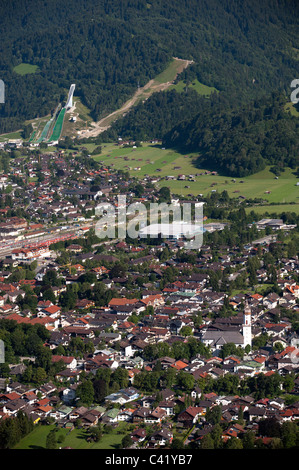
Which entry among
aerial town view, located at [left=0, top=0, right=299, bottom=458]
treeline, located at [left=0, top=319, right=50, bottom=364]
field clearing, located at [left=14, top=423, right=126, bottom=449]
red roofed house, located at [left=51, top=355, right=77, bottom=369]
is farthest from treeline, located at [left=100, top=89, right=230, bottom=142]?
field clearing, located at [left=14, top=423, right=126, bottom=449]

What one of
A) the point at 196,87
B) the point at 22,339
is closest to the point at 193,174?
the point at 196,87

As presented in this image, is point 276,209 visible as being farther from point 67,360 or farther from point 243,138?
point 67,360

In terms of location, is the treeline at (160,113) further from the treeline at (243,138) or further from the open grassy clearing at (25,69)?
the open grassy clearing at (25,69)

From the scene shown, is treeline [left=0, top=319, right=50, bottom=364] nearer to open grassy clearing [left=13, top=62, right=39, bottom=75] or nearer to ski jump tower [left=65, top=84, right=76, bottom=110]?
ski jump tower [left=65, top=84, right=76, bottom=110]

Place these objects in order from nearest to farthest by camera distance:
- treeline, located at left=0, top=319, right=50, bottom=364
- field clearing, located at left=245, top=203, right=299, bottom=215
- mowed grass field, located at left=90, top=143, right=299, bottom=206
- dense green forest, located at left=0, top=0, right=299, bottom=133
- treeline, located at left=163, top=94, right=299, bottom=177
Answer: treeline, located at left=0, top=319, right=50, bottom=364 → field clearing, located at left=245, top=203, right=299, bottom=215 → mowed grass field, located at left=90, top=143, right=299, bottom=206 → treeline, located at left=163, top=94, right=299, bottom=177 → dense green forest, located at left=0, top=0, right=299, bottom=133

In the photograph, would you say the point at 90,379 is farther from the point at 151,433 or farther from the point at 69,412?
the point at 151,433
